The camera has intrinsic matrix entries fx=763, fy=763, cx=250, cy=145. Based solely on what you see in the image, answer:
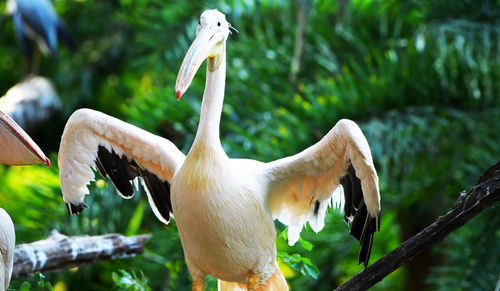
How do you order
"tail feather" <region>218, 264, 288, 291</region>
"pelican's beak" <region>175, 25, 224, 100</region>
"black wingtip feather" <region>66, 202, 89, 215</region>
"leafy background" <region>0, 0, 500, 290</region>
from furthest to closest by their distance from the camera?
1. "leafy background" <region>0, 0, 500, 290</region>
2. "black wingtip feather" <region>66, 202, 89, 215</region>
3. "tail feather" <region>218, 264, 288, 291</region>
4. "pelican's beak" <region>175, 25, 224, 100</region>

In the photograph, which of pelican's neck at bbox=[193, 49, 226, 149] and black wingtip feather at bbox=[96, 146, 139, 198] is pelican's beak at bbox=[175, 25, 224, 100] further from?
black wingtip feather at bbox=[96, 146, 139, 198]

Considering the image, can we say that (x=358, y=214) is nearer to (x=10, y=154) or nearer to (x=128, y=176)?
(x=128, y=176)

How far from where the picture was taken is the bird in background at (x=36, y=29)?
14.5ft

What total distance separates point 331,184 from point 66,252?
81cm

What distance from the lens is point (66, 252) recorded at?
81.0 inches

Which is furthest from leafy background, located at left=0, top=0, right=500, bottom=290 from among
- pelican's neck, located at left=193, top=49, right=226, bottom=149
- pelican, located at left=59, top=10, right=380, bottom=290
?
pelican's neck, located at left=193, top=49, right=226, bottom=149

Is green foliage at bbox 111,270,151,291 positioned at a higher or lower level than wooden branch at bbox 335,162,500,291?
lower

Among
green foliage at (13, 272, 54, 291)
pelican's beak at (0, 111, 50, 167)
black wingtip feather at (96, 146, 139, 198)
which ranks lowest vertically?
green foliage at (13, 272, 54, 291)

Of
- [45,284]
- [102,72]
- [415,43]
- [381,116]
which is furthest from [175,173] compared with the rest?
[102,72]

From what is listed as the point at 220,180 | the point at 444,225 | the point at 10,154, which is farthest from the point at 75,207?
the point at 444,225

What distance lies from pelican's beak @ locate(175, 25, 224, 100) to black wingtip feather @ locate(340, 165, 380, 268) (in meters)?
0.37

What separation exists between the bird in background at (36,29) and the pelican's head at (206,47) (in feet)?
9.86

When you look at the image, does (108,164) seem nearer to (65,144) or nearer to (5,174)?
(65,144)

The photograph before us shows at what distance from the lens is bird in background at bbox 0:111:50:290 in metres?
1.50
